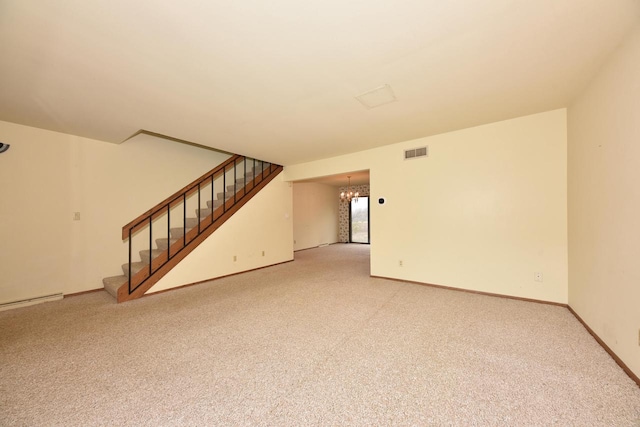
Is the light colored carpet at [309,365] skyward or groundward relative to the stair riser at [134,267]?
groundward

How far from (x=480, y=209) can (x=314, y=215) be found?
19.3ft

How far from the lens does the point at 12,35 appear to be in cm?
160

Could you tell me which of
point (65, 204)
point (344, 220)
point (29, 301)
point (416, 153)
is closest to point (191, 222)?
point (65, 204)

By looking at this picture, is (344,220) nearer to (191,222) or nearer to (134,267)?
(191,222)

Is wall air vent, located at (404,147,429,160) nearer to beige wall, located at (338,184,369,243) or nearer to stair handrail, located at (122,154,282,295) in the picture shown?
stair handrail, located at (122,154,282,295)

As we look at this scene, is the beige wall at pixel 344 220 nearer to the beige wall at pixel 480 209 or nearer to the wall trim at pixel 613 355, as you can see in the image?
the beige wall at pixel 480 209

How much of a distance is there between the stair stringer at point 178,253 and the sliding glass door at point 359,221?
553 centimetres

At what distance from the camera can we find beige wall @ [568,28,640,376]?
64.2 inches

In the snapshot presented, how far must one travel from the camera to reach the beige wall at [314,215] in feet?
26.3

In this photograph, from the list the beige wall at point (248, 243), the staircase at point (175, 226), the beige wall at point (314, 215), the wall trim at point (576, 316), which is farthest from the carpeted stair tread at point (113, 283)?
the beige wall at point (314, 215)

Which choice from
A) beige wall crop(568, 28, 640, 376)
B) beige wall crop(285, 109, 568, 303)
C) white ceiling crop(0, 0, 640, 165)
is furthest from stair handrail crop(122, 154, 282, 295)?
beige wall crop(568, 28, 640, 376)

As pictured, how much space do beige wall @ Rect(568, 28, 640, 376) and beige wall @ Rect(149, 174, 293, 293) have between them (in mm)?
4874

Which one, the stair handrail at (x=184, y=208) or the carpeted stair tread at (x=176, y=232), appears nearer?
the stair handrail at (x=184, y=208)

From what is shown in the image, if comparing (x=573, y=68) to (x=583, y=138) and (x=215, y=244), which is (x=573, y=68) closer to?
(x=583, y=138)
